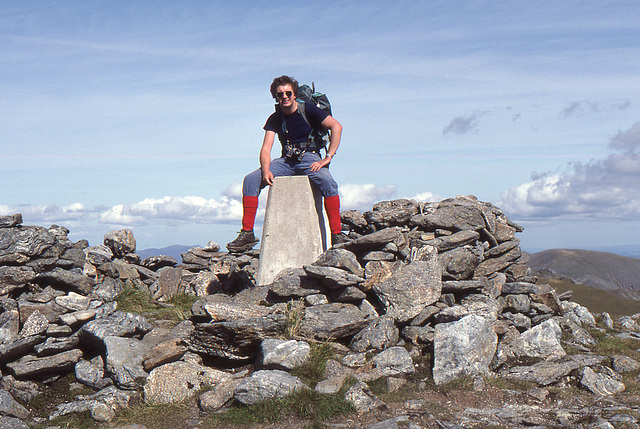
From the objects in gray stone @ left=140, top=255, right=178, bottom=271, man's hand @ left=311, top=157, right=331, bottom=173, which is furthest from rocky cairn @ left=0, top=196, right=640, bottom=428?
gray stone @ left=140, top=255, right=178, bottom=271

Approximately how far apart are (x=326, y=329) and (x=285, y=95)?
5.03 metres

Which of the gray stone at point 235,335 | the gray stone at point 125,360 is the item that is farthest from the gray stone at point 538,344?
the gray stone at point 125,360

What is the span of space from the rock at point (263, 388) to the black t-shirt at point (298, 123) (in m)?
5.92

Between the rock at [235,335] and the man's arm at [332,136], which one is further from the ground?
the man's arm at [332,136]

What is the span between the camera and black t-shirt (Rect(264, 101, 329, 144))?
1218cm

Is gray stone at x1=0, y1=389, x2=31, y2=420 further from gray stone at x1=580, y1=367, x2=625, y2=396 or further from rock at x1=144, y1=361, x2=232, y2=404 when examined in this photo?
gray stone at x1=580, y1=367, x2=625, y2=396

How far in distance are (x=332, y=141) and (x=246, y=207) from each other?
2343 millimetres

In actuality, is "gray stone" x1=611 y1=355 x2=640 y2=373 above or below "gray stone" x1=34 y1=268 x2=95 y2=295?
below

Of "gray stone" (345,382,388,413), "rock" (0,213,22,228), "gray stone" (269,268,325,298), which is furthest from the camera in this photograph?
"rock" (0,213,22,228)

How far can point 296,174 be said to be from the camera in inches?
496

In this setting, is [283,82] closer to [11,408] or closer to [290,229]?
[290,229]

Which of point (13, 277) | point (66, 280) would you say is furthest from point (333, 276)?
point (13, 277)

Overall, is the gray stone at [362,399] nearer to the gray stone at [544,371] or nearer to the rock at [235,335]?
the rock at [235,335]

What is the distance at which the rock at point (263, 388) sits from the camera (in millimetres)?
7695
